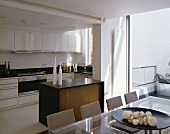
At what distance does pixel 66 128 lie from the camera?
208 cm

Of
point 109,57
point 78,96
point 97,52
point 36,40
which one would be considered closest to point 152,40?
point 109,57

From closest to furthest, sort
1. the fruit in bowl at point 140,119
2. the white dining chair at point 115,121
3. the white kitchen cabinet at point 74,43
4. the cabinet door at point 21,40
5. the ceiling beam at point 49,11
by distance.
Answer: the fruit in bowl at point 140,119 → the white dining chair at point 115,121 → the ceiling beam at point 49,11 → the cabinet door at point 21,40 → the white kitchen cabinet at point 74,43

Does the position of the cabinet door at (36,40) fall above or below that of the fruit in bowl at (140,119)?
above

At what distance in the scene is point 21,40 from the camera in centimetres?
518

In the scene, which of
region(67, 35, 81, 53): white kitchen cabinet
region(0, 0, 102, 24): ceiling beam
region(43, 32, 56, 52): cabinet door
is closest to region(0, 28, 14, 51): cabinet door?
region(43, 32, 56, 52): cabinet door

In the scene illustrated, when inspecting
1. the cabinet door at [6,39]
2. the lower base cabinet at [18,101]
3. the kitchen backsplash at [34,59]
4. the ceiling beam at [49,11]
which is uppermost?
the ceiling beam at [49,11]

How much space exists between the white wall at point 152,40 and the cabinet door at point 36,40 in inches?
121

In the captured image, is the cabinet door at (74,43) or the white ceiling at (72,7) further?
the cabinet door at (74,43)

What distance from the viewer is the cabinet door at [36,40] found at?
543cm

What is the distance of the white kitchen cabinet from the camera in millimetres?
6484

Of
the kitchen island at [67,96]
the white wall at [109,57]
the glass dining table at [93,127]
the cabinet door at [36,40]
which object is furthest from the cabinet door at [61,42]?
the glass dining table at [93,127]

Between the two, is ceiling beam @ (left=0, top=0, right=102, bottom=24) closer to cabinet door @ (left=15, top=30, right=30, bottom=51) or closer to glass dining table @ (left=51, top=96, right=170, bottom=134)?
cabinet door @ (left=15, top=30, right=30, bottom=51)

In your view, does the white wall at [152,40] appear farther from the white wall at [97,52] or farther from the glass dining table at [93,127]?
the glass dining table at [93,127]

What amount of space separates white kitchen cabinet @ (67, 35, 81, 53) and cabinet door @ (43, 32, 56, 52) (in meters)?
0.66
